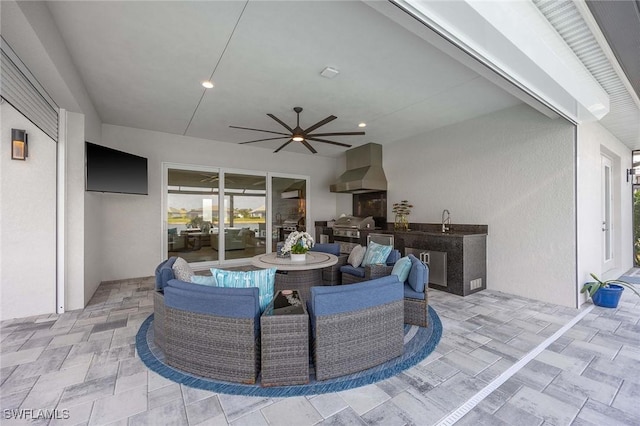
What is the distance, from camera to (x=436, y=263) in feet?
14.4

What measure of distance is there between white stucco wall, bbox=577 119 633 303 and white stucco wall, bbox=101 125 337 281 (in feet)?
20.3

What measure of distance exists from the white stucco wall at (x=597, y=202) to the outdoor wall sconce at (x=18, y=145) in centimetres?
719

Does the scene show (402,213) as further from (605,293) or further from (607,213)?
(607,213)

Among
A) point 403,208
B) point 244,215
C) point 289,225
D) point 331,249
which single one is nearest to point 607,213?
point 403,208

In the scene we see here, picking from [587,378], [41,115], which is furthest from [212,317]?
[41,115]

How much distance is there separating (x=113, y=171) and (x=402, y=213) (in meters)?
5.35

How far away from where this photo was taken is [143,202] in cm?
520

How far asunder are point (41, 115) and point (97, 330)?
8.03 ft

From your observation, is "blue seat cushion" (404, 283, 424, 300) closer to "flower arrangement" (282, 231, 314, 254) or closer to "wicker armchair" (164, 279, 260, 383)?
"flower arrangement" (282, 231, 314, 254)

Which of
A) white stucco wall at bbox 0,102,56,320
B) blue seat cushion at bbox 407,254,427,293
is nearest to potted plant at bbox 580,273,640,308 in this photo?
blue seat cushion at bbox 407,254,427,293

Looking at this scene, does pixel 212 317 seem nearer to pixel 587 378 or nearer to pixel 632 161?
pixel 587 378

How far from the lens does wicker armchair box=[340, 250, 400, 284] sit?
3271 millimetres

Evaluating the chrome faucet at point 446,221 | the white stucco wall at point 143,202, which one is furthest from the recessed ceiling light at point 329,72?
the white stucco wall at point 143,202

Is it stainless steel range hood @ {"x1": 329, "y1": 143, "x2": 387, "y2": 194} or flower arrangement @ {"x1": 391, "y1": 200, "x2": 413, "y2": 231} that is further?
stainless steel range hood @ {"x1": 329, "y1": 143, "x2": 387, "y2": 194}
